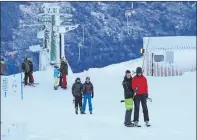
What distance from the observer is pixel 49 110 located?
17047 mm

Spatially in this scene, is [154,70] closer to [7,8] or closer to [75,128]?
[75,128]

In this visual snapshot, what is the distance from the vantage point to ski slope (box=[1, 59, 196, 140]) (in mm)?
11680

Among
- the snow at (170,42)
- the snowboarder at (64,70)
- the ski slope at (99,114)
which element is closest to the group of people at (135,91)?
the ski slope at (99,114)

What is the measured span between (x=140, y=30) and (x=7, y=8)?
2362cm

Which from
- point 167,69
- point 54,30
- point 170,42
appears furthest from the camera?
point 54,30

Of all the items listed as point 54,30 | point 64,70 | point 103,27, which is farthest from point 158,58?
point 103,27

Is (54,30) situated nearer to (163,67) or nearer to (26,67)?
(163,67)

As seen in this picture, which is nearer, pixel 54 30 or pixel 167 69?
pixel 167 69

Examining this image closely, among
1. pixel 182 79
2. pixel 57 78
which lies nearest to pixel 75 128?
pixel 57 78

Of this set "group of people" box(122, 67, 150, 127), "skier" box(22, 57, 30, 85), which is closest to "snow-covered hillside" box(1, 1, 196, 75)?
"skier" box(22, 57, 30, 85)

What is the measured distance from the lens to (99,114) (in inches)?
644

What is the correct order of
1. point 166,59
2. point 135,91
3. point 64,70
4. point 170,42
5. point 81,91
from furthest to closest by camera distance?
1. point 170,42
2. point 166,59
3. point 64,70
4. point 81,91
5. point 135,91

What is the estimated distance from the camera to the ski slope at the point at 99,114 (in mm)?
11680

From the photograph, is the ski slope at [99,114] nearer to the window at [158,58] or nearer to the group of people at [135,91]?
the group of people at [135,91]
